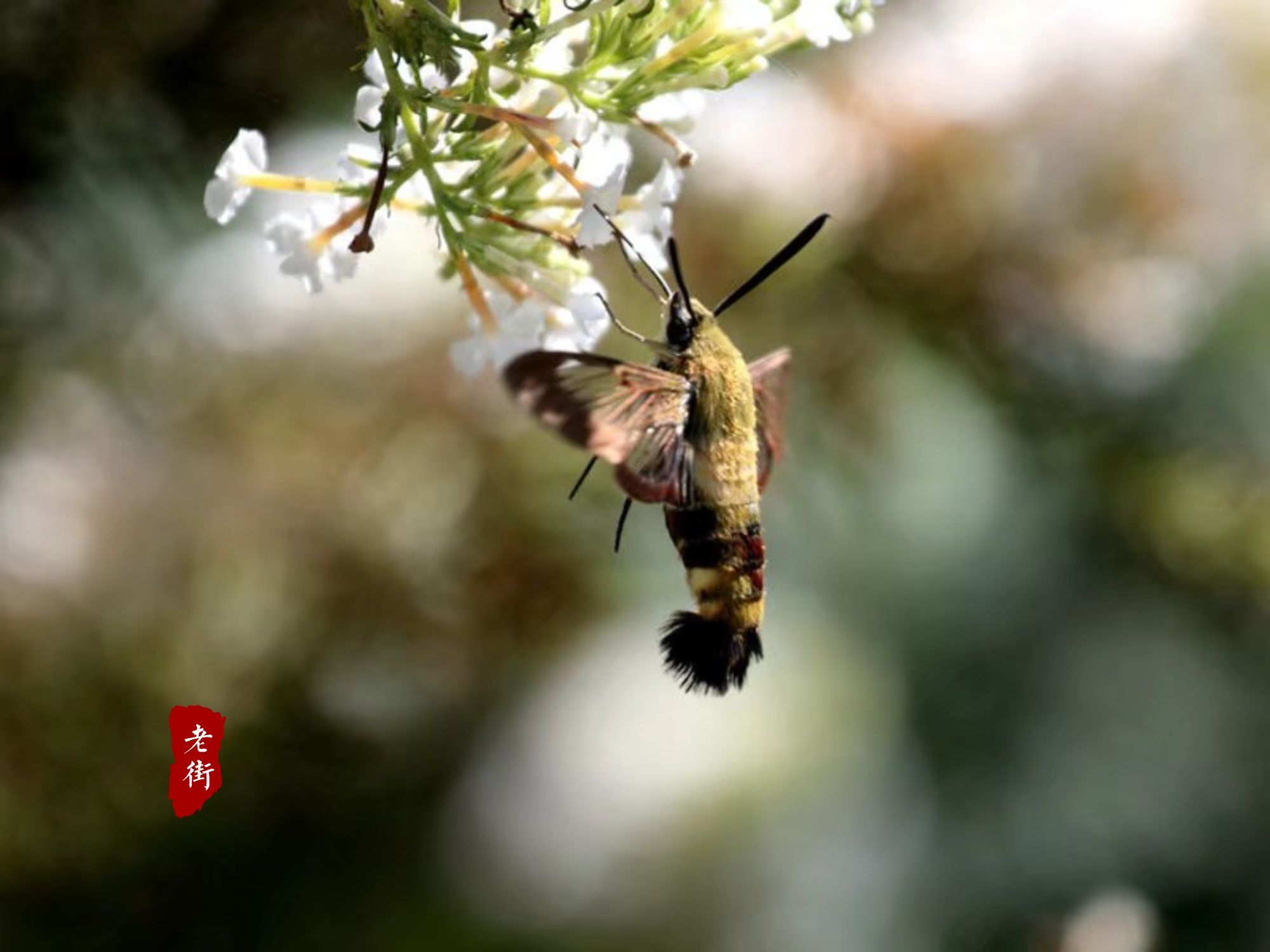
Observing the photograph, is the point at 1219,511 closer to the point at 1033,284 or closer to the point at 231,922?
the point at 1033,284

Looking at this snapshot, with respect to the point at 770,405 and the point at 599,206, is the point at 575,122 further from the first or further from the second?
the point at 770,405

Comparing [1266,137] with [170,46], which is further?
[1266,137]

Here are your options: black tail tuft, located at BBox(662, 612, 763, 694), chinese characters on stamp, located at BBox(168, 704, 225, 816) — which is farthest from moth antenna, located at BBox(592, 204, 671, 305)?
chinese characters on stamp, located at BBox(168, 704, 225, 816)

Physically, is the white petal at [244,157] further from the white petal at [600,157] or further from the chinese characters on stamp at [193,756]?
the chinese characters on stamp at [193,756]

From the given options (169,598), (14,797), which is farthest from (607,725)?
(14,797)

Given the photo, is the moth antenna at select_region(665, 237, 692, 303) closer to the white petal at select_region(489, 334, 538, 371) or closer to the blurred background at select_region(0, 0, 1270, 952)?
the white petal at select_region(489, 334, 538, 371)

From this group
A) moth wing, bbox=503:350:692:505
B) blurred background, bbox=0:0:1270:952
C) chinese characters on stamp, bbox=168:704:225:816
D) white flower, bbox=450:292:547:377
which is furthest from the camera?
blurred background, bbox=0:0:1270:952
